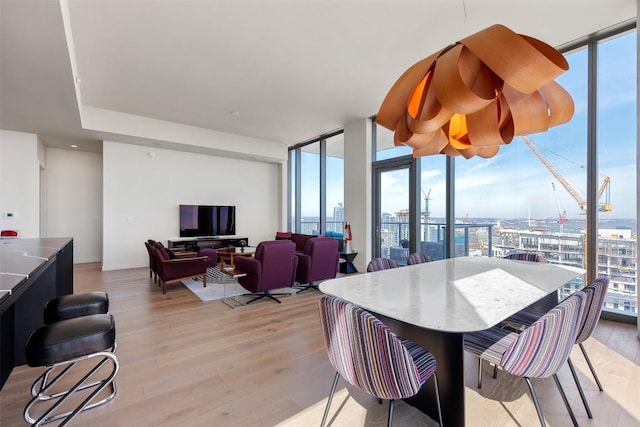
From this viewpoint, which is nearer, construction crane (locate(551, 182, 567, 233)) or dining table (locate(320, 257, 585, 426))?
dining table (locate(320, 257, 585, 426))

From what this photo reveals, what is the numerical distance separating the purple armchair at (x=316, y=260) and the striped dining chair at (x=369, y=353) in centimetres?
316

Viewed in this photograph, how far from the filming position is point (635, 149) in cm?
314

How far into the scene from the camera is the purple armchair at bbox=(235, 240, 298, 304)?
3945 mm

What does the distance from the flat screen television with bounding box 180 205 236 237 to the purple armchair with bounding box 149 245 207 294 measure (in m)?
2.37

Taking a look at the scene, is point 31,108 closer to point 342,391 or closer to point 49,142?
point 49,142

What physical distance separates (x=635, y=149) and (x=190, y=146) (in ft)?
24.5

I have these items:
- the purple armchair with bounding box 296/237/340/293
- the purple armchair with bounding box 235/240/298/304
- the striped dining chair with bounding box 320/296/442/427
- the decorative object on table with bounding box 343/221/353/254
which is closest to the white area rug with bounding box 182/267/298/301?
the purple armchair with bounding box 296/237/340/293

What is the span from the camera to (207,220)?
7480 mm

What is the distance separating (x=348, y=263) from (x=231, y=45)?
4355 mm

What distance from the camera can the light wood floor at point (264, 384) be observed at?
1.77 m

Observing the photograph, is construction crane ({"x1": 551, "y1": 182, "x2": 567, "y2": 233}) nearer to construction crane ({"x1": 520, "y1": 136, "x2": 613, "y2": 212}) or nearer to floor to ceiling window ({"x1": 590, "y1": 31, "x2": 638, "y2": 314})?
construction crane ({"x1": 520, "y1": 136, "x2": 613, "y2": 212})

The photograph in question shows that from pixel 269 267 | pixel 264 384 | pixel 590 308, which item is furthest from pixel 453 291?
pixel 269 267

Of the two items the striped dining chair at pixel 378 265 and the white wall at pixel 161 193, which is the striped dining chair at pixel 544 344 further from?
the white wall at pixel 161 193

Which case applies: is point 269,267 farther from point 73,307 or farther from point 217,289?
point 73,307
